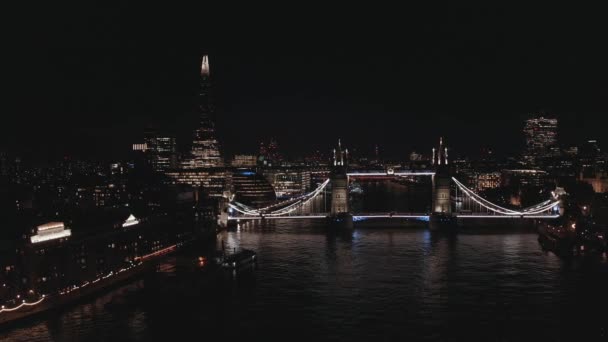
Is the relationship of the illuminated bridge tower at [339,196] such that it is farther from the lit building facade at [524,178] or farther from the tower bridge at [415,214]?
the lit building facade at [524,178]

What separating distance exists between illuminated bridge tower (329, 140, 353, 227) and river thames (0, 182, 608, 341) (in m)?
8.57

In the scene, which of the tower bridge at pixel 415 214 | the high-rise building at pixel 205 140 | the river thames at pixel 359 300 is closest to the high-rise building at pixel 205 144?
the high-rise building at pixel 205 140

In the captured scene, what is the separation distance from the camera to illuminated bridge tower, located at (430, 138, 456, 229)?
41625 millimetres

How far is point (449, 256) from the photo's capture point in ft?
103

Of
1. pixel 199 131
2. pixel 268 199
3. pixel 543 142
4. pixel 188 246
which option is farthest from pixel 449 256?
pixel 543 142

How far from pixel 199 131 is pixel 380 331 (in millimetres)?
84309

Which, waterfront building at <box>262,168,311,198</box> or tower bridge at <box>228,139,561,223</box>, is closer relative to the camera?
tower bridge at <box>228,139,561,223</box>

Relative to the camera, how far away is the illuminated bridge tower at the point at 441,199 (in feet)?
137

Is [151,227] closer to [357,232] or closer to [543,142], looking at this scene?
[357,232]

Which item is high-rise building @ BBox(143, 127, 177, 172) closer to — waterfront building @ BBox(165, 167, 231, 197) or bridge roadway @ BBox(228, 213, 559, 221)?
waterfront building @ BBox(165, 167, 231, 197)

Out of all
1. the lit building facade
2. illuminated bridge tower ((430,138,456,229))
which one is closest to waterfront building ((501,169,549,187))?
the lit building facade

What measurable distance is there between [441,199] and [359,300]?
23.5 m

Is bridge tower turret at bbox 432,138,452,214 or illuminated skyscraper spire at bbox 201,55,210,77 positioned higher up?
illuminated skyscraper spire at bbox 201,55,210,77

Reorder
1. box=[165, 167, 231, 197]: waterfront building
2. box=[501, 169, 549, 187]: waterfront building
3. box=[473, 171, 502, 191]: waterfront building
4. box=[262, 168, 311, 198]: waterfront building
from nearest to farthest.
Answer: box=[501, 169, 549, 187]: waterfront building < box=[165, 167, 231, 197]: waterfront building < box=[262, 168, 311, 198]: waterfront building < box=[473, 171, 502, 191]: waterfront building
